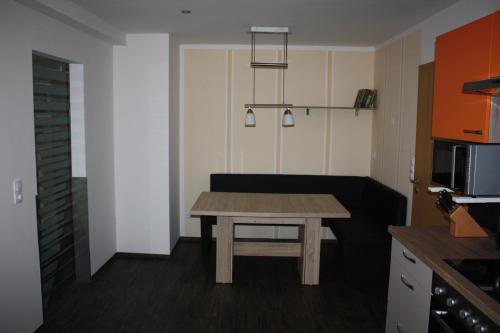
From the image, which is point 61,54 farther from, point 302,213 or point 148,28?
point 302,213

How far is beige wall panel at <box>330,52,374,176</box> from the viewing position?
5336 mm

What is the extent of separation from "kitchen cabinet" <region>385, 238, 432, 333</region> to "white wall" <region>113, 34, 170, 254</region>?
9.63ft

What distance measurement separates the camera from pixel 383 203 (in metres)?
4.52

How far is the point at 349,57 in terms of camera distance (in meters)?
5.33

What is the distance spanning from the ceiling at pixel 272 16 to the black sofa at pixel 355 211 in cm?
177

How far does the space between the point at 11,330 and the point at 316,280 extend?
8.91 feet

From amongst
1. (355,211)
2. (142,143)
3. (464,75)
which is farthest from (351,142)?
(464,75)

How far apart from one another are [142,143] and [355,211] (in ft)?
9.11

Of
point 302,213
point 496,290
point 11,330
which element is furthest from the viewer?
point 302,213

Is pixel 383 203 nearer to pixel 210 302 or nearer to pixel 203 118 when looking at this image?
pixel 210 302

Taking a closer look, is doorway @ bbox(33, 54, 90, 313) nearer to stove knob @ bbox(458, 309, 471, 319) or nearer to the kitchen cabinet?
the kitchen cabinet

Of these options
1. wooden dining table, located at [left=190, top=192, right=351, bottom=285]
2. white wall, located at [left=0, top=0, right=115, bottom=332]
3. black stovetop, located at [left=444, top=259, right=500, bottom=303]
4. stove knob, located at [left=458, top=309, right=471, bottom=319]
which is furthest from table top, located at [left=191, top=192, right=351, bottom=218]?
stove knob, located at [left=458, top=309, right=471, bottom=319]

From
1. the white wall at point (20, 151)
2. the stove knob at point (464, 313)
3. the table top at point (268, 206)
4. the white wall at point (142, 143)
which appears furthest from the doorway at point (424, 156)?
the white wall at point (20, 151)

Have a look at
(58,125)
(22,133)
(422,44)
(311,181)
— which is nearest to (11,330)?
(22,133)
